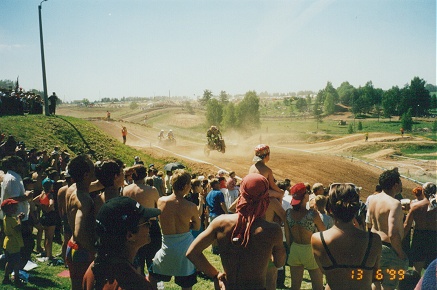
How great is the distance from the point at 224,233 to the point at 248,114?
254 ft

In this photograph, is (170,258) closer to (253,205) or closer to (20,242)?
(253,205)

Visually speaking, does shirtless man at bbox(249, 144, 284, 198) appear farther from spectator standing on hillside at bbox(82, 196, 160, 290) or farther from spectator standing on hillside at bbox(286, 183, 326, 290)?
spectator standing on hillside at bbox(82, 196, 160, 290)

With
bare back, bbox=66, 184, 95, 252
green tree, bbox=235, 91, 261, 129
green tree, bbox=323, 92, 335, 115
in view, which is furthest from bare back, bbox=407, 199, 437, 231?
green tree, bbox=323, 92, 335, 115

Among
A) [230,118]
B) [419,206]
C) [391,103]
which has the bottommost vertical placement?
[230,118]

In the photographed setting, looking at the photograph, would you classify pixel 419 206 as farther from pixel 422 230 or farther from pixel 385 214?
pixel 385 214

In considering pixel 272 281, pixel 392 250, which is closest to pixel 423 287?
pixel 272 281

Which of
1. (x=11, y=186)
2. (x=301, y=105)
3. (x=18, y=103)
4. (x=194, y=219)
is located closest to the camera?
(x=194, y=219)

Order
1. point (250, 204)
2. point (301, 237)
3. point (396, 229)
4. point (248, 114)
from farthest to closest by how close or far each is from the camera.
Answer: point (248, 114) → point (301, 237) → point (396, 229) → point (250, 204)

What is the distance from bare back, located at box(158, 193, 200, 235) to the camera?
4.80m

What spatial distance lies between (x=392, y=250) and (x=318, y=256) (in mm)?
1907

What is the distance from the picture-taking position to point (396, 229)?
4.66 metres

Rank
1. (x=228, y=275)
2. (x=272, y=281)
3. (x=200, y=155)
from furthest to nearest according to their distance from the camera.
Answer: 1. (x=200, y=155)
2. (x=272, y=281)
3. (x=228, y=275)

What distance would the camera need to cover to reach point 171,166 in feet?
37.1

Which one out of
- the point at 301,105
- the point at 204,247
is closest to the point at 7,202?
the point at 204,247
